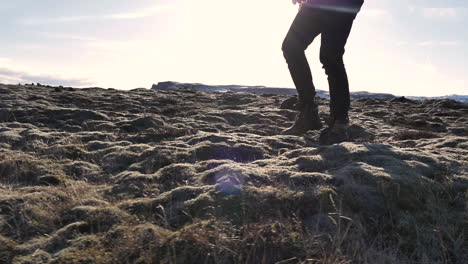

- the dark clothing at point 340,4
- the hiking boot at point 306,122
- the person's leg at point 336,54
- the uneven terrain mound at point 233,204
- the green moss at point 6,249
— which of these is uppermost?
the dark clothing at point 340,4

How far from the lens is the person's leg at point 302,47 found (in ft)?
26.6

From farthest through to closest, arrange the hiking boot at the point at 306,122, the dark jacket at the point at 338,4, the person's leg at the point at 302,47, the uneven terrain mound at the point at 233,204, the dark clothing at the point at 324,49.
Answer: the hiking boot at the point at 306,122
the person's leg at the point at 302,47
the dark clothing at the point at 324,49
the dark jacket at the point at 338,4
the uneven terrain mound at the point at 233,204

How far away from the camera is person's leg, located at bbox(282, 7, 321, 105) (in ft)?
26.6

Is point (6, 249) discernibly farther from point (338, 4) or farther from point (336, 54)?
point (338, 4)

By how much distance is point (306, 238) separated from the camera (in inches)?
152

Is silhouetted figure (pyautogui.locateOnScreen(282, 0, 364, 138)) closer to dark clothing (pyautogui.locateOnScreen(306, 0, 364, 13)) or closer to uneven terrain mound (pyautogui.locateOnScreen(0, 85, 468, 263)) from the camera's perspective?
dark clothing (pyautogui.locateOnScreen(306, 0, 364, 13))

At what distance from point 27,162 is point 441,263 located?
617 cm

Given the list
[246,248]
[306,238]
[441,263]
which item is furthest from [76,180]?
[441,263]

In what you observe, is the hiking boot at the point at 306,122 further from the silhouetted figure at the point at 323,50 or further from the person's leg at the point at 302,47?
the person's leg at the point at 302,47

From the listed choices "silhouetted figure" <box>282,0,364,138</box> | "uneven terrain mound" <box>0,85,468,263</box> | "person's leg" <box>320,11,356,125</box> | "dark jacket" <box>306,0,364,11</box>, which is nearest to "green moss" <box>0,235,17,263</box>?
"uneven terrain mound" <box>0,85,468,263</box>

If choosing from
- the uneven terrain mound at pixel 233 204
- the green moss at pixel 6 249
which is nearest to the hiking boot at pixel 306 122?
the uneven terrain mound at pixel 233 204

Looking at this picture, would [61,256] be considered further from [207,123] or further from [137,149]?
[207,123]

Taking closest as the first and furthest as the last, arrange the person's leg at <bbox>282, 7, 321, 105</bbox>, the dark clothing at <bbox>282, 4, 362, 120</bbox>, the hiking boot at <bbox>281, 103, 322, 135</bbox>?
the dark clothing at <bbox>282, 4, 362, 120</bbox> < the person's leg at <bbox>282, 7, 321, 105</bbox> < the hiking boot at <bbox>281, 103, 322, 135</bbox>

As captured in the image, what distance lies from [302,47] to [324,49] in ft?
1.69
